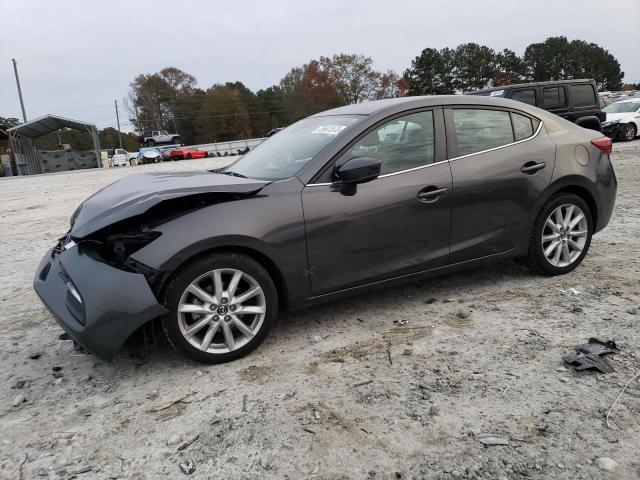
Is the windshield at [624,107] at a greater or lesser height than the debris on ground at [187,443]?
greater

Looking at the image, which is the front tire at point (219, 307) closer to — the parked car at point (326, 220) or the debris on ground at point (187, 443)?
the parked car at point (326, 220)

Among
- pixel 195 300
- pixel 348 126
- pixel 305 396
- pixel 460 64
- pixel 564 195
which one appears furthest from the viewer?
pixel 460 64

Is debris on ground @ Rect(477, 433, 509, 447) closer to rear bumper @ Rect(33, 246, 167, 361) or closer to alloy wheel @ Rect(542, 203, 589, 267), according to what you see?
rear bumper @ Rect(33, 246, 167, 361)

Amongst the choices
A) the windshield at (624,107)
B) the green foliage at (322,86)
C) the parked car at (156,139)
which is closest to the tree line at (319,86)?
the green foliage at (322,86)

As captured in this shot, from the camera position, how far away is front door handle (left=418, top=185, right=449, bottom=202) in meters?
3.60

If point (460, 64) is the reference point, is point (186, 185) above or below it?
below

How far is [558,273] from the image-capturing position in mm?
4336

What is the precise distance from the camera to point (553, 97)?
12.4 meters

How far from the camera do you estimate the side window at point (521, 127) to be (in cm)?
413

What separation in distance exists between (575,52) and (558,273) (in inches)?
4153

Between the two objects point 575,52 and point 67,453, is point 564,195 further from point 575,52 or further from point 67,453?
point 575,52

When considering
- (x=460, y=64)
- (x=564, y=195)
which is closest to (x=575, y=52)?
(x=460, y=64)

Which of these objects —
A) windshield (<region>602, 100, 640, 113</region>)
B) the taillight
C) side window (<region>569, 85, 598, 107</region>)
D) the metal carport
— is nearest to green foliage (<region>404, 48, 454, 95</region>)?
the metal carport

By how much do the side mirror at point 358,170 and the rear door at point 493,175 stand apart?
2.58 feet
